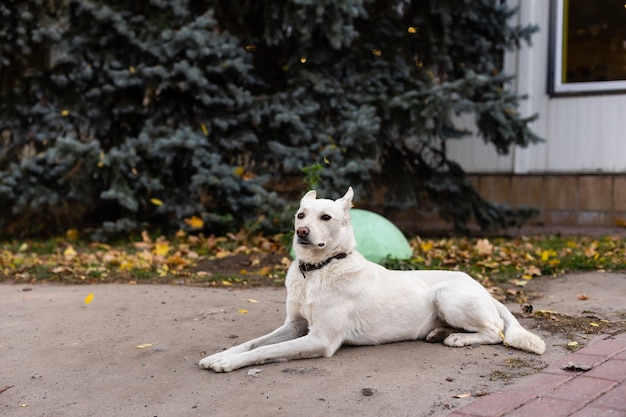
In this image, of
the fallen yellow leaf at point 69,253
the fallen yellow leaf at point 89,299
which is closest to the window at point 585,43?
the fallen yellow leaf at point 69,253

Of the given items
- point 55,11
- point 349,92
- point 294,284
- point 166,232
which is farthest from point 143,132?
point 294,284

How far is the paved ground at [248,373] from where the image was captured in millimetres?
3514

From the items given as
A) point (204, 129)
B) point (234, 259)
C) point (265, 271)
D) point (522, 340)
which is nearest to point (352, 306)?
point (522, 340)

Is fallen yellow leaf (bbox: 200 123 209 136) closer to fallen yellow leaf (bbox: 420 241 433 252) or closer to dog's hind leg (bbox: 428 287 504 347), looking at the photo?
fallen yellow leaf (bbox: 420 241 433 252)

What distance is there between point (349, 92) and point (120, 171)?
10.8ft

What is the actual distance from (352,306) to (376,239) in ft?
9.79

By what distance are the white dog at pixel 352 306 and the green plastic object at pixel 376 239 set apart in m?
2.54

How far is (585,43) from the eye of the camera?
11.8 meters

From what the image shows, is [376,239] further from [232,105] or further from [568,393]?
[568,393]

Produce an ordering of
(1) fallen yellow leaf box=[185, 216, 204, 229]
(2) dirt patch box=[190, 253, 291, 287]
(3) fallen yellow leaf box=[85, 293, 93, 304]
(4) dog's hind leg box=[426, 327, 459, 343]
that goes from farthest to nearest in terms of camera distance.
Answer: (1) fallen yellow leaf box=[185, 216, 204, 229] < (2) dirt patch box=[190, 253, 291, 287] < (3) fallen yellow leaf box=[85, 293, 93, 304] < (4) dog's hind leg box=[426, 327, 459, 343]

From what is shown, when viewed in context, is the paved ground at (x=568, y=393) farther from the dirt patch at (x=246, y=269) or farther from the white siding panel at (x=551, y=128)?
the white siding panel at (x=551, y=128)

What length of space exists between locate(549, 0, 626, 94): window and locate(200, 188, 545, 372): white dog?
808 cm

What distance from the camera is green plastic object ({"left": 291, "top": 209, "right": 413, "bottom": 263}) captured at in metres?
7.33

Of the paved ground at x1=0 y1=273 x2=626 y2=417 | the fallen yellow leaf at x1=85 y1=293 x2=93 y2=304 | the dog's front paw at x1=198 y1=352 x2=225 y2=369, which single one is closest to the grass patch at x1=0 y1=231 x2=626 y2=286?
the fallen yellow leaf at x1=85 y1=293 x2=93 y2=304
